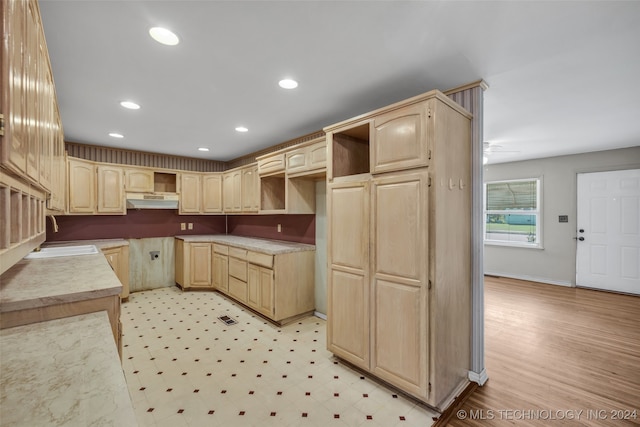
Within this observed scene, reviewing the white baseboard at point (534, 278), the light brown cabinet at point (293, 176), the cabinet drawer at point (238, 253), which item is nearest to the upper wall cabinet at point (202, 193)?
the cabinet drawer at point (238, 253)

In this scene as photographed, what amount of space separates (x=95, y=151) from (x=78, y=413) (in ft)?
17.1

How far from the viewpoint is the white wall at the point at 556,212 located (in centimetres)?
510

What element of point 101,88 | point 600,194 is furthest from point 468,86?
point 600,194

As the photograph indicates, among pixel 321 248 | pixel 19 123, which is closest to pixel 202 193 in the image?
pixel 321 248

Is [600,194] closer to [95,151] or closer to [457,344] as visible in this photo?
[457,344]

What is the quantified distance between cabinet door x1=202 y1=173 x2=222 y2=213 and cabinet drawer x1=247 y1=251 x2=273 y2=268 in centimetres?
187

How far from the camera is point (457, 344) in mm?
2268

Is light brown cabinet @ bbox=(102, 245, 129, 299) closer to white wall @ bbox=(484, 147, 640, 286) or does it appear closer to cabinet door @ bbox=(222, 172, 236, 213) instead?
cabinet door @ bbox=(222, 172, 236, 213)

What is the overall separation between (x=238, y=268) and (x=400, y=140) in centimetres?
312

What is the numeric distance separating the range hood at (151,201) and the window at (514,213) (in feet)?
21.9

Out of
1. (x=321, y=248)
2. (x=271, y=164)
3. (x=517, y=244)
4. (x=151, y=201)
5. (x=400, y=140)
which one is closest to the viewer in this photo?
(x=400, y=140)

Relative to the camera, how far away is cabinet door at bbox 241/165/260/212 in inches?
175

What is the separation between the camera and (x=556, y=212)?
549 centimetres

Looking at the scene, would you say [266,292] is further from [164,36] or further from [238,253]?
[164,36]
